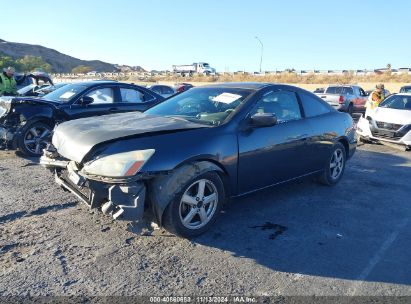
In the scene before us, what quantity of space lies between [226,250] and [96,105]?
18.7 ft

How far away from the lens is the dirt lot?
10.2ft

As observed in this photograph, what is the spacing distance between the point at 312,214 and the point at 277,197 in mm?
665

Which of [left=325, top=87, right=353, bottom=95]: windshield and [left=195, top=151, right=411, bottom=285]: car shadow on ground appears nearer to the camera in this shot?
[left=195, top=151, right=411, bottom=285]: car shadow on ground

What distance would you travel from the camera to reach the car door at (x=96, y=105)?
26.2 feet

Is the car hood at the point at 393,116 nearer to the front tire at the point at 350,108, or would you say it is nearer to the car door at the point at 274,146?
the car door at the point at 274,146

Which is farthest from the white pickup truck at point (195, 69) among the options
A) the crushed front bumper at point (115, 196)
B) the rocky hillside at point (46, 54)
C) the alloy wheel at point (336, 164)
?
the crushed front bumper at point (115, 196)

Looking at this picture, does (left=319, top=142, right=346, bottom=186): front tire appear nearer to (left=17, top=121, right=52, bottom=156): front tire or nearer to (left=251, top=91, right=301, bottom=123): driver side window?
(left=251, top=91, right=301, bottom=123): driver side window

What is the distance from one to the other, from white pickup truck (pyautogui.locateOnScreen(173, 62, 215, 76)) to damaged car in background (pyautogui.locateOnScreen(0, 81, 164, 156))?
74.5m

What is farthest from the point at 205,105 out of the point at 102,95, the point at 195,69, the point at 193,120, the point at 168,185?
the point at 195,69

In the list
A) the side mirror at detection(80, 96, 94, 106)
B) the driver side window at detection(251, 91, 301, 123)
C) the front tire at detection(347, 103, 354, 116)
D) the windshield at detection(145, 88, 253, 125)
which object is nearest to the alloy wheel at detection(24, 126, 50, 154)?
the side mirror at detection(80, 96, 94, 106)

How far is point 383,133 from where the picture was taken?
31.0 ft

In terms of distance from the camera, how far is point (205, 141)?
156 inches

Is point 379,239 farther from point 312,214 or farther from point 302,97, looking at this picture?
point 302,97

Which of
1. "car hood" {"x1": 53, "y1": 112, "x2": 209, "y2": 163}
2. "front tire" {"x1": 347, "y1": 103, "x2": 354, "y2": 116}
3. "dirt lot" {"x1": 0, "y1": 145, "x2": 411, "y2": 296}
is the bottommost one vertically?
"front tire" {"x1": 347, "y1": 103, "x2": 354, "y2": 116}
